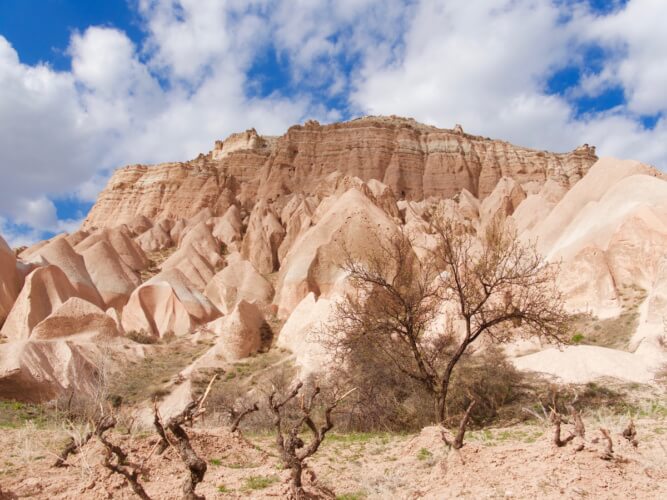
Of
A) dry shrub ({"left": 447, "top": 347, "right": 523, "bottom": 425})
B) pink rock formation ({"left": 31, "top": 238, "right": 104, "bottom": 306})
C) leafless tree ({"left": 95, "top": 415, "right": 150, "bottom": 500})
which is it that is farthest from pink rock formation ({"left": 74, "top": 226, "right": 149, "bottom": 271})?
leafless tree ({"left": 95, "top": 415, "right": 150, "bottom": 500})

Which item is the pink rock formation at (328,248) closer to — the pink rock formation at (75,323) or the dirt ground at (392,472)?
the pink rock formation at (75,323)

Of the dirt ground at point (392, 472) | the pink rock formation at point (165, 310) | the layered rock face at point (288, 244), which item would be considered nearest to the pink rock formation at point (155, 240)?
the layered rock face at point (288, 244)

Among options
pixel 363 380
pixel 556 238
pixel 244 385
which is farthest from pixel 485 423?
pixel 556 238

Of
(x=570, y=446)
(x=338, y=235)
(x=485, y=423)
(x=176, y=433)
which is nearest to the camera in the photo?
(x=176, y=433)

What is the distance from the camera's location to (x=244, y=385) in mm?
17234

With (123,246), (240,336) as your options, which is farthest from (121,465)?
(123,246)

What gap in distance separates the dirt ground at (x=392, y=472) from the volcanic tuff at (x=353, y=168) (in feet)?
163

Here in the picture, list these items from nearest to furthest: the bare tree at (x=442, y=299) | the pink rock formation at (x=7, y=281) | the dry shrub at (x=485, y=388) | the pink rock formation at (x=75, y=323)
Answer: the bare tree at (x=442, y=299) < the dry shrub at (x=485, y=388) < the pink rock formation at (x=75, y=323) < the pink rock formation at (x=7, y=281)

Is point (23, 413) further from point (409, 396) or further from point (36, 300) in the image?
point (36, 300)

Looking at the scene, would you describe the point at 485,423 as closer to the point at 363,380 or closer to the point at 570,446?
the point at 363,380

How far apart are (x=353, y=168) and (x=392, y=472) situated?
54.4 metres

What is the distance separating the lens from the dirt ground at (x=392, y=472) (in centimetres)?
489

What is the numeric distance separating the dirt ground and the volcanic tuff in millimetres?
Result: 49779

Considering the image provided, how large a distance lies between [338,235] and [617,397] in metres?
21.1
